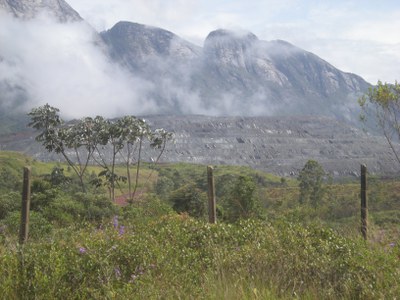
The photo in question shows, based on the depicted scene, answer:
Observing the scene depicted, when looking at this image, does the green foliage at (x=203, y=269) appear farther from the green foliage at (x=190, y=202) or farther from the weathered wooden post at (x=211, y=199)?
the green foliage at (x=190, y=202)

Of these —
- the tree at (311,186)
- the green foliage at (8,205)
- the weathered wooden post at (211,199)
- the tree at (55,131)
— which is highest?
the tree at (55,131)

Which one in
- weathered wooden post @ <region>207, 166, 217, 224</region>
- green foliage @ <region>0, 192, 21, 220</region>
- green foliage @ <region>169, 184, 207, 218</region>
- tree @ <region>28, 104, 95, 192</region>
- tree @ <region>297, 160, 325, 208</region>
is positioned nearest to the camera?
weathered wooden post @ <region>207, 166, 217, 224</region>

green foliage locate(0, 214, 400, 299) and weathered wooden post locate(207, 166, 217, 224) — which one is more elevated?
weathered wooden post locate(207, 166, 217, 224)

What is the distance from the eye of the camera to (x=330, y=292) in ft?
19.6

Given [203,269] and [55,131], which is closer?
[203,269]

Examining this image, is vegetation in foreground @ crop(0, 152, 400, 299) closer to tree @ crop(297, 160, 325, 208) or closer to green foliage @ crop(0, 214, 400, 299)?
green foliage @ crop(0, 214, 400, 299)

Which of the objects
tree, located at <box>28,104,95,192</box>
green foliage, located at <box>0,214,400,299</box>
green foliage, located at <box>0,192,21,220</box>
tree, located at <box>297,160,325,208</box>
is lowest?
tree, located at <box>297,160,325,208</box>

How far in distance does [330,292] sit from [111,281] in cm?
296

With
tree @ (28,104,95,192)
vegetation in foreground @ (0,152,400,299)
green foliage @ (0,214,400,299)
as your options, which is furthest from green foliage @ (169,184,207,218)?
green foliage @ (0,214,400,299)

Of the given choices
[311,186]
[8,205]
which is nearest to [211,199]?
[8,205]

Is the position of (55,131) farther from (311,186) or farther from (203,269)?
(203,269)

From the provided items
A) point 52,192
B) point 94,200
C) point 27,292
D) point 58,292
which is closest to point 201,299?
point 58,292

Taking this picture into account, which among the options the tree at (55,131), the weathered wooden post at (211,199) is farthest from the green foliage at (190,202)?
the weathered wooden post at (211,199)

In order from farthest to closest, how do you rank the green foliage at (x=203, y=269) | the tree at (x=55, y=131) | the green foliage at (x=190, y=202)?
the tree at (x=55, y=131) < the green foliage at (x=190, y=202) < the green foliage at (x=203, y=269)
